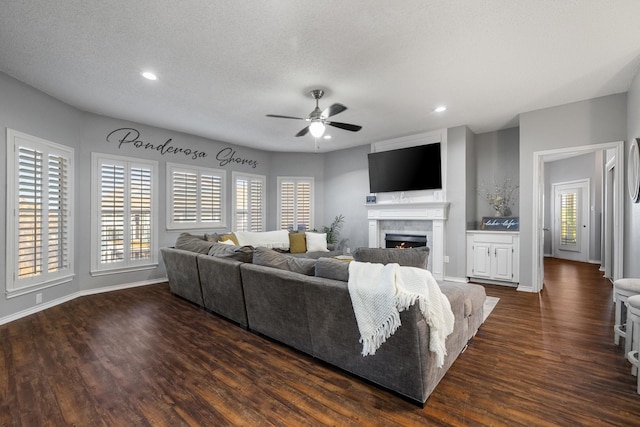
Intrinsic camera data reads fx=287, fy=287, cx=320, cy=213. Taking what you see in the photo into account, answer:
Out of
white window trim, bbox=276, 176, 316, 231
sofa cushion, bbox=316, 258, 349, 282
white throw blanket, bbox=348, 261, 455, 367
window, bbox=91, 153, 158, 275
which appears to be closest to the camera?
white throw blanket, bbox=348, 261, 455, 367

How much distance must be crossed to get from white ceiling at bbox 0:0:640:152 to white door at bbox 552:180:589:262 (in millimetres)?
4825

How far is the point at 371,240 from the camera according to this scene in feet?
20.4

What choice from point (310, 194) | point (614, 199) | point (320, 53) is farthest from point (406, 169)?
point (320, 53)

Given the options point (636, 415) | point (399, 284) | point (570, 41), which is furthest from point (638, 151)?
point (399, 284)

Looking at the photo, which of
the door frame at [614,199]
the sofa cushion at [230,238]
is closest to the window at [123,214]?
the sofa cushion at [230,238]

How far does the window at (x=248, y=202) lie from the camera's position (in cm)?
651

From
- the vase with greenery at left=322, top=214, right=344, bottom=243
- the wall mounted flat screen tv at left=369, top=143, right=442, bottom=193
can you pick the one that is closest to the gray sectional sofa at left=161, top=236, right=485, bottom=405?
the wall mounted flat screen tv at left=369, top=143, right=442, bottom=193

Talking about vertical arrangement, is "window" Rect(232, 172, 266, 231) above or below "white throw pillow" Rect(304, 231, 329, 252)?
above

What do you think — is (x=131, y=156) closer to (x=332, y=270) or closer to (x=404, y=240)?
(x=332, y=270)

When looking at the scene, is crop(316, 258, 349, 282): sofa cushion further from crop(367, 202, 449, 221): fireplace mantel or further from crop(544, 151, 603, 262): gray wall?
crop(544, 151, 603, 262): gray wall

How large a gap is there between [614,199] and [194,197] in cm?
684

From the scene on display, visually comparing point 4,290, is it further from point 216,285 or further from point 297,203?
point 297,203

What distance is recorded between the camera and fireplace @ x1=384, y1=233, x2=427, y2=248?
565 centimetres

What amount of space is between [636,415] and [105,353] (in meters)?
3.94
